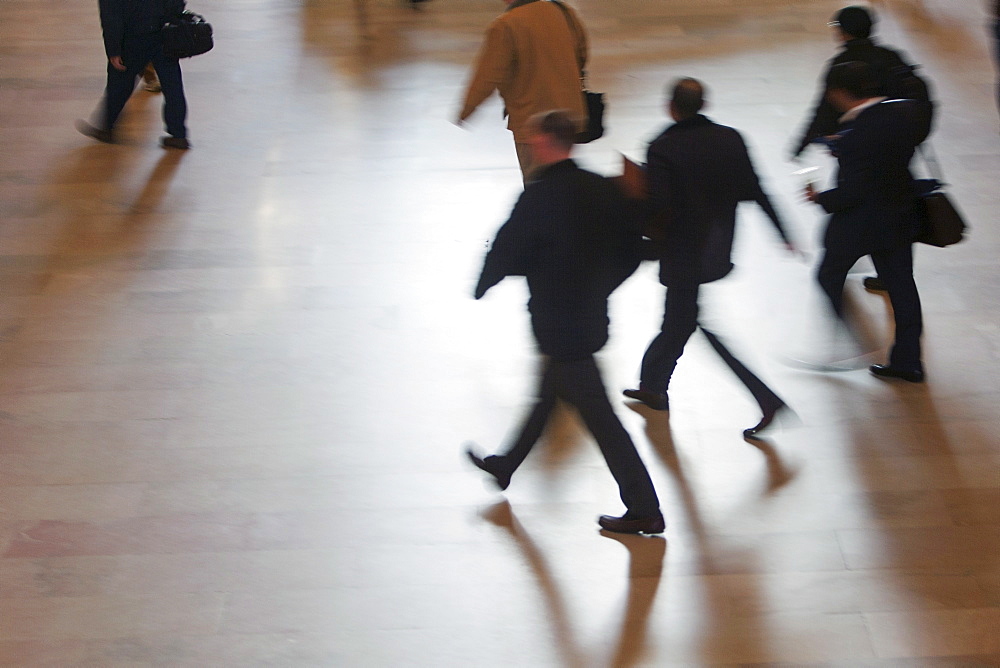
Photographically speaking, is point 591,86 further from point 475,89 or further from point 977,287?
point 977,287

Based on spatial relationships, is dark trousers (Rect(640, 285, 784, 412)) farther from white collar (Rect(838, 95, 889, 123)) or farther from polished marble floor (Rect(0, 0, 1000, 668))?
white collar (Rect(838, 95, 889, 123))

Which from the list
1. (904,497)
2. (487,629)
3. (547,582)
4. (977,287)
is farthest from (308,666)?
(977,287)

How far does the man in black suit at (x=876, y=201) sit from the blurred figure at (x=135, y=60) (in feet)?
12.4

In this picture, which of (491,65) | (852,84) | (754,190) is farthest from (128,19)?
(852,84)

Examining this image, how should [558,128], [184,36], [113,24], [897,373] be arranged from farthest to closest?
[184,36] < [113,24] < [897,373] < [558,128]

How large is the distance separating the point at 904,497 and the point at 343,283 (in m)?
2.62

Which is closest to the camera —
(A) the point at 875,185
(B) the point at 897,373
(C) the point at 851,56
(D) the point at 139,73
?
(A) the point at 875,185

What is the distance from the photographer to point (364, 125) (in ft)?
20.2

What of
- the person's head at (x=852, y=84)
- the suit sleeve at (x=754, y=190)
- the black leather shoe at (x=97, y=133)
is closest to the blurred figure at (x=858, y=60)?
the person's head at (x=852, y=84)

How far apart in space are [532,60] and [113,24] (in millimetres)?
2614

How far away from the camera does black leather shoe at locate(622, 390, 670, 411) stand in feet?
12.7

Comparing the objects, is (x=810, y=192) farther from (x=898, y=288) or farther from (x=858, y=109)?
(x=898, y=288)

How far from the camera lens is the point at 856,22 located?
418cm

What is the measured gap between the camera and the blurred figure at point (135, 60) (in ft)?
18.2
